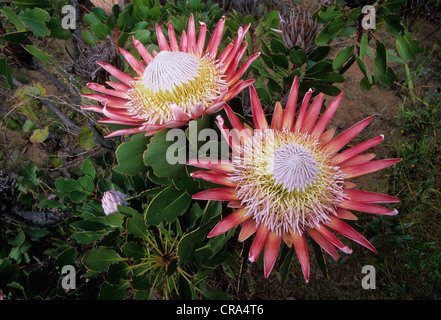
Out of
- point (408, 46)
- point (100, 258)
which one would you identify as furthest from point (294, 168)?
point (100, 258)

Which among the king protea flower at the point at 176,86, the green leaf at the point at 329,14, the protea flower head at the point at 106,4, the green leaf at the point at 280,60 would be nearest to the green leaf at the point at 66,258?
the king protea flower at the point at 176,86

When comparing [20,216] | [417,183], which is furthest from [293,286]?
[20,216]

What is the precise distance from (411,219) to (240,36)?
2.01m

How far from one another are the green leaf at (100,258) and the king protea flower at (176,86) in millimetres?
685

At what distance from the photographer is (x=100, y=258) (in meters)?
1.38

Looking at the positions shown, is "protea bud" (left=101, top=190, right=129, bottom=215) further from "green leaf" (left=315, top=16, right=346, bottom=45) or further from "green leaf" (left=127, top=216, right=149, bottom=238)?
"green leaf" (left=315, top=16, right=346, bottom=45)

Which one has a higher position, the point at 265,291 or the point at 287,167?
the point at 287,167

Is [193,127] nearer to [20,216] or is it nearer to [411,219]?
[20,216]

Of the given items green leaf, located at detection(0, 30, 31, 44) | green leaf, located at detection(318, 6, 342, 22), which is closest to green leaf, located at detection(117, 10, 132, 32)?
green leaf, located at detection(0, 30, 31, 44)

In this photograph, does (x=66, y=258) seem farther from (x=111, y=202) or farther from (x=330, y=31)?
(x=330, y=31)

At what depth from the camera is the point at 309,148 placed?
107cm

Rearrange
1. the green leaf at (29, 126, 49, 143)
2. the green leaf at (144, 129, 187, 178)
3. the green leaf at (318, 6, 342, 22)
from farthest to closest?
the green leaf at (29, 126, 49, 143) → the green leaf at (318, 6, 342, 22) → the green leaf at (144, 129, 187, 178)

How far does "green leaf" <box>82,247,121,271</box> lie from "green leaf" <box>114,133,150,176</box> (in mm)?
553

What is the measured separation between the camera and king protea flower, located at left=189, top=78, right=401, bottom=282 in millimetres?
977
